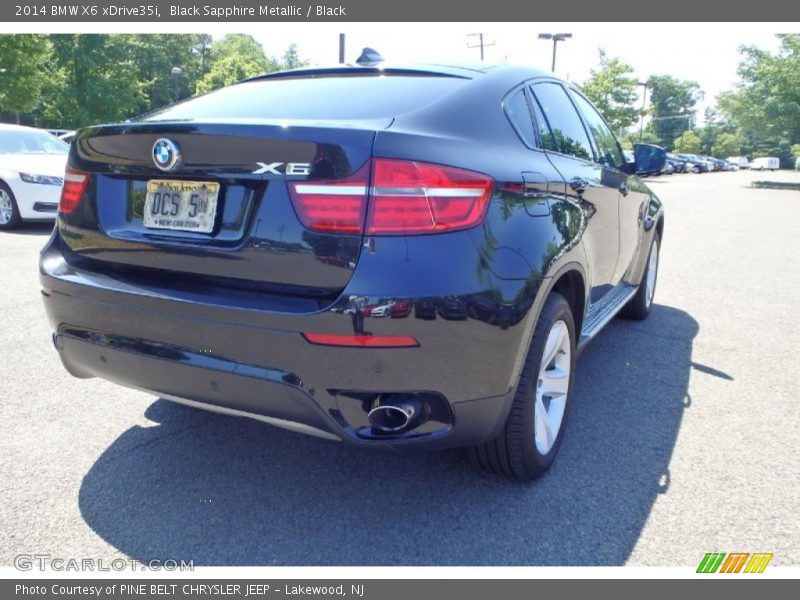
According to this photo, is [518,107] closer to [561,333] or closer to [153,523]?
[561,333]

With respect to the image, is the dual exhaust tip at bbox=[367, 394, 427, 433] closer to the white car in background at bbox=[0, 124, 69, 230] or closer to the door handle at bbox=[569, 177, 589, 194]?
the door handle at bbox=[569, 177, 589, 194]

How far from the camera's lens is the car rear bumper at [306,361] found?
1.98 metres

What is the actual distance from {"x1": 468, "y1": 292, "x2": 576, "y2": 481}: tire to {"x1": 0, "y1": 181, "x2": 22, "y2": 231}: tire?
8.37 m

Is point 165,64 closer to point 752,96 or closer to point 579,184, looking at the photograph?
point 752,96

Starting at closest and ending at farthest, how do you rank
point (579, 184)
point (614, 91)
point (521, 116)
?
point (521, 116)
point (579, 184)
point (614, 91)

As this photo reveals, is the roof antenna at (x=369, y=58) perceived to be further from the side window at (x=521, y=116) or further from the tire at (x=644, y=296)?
the tire at (x=644, y=296)

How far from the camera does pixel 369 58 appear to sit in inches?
125

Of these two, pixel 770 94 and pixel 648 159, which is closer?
pixel 648 159

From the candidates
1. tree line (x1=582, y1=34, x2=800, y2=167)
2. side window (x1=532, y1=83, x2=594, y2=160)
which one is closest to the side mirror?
side window (x1=532, y1=83, x2=594, y2=160)

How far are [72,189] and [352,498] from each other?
1.64 metres

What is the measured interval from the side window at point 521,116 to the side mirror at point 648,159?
191cm

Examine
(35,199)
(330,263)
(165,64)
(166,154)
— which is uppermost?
(165,64)

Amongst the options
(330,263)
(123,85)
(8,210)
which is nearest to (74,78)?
(123,85)

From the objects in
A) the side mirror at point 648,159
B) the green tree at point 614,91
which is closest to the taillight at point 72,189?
the side mirror at point 648,159
